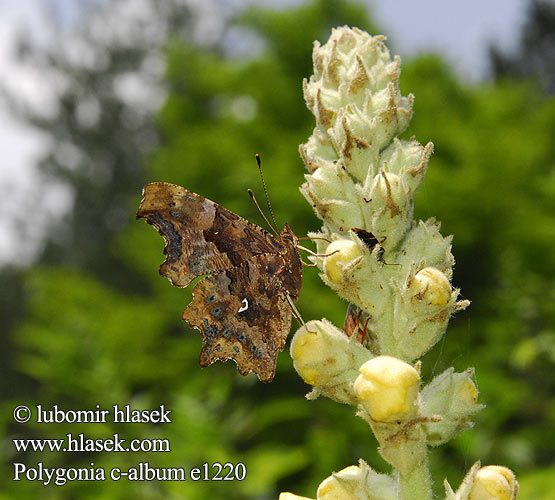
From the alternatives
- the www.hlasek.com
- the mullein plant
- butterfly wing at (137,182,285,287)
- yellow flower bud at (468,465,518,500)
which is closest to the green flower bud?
the mullein plant

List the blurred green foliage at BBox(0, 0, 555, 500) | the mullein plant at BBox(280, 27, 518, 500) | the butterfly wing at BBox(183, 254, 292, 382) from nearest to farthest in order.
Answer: the mullein plant at BBox(280, 27, 518, 500)
the butterfly wing at BBox(183, 254, 292, 382)
the blurred green foliage at BBox(0, 0, 555, 500)

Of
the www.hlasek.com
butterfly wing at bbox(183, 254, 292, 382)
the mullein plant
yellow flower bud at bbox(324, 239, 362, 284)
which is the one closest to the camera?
the mullein plant

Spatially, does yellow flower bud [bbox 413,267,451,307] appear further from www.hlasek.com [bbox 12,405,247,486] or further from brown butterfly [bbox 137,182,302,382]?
www.hlasek.com [bbox 12,405,247,486]

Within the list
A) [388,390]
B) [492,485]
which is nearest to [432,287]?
[388,390]

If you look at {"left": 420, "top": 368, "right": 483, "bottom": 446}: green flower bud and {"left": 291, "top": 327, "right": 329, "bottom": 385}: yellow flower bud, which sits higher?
{"left": 291, "top": 327, "right": 329, "bottom": 385}: yellow flower bud

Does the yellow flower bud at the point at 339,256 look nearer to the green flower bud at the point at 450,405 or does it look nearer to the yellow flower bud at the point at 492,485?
the green flower bud at the point at 450,405

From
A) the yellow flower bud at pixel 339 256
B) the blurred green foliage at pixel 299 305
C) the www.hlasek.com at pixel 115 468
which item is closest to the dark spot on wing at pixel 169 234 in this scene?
the yellow flower bud at pixel 339 256
